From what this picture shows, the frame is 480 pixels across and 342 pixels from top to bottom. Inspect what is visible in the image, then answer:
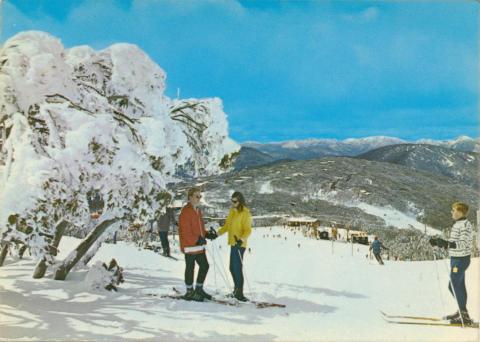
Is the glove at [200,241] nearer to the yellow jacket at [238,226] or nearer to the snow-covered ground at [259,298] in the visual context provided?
the yellow jacket at [238,226]

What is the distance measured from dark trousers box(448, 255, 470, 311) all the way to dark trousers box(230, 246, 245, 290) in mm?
2257

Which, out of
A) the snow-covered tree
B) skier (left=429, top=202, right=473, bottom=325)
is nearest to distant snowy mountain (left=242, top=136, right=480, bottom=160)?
the snow-covered tree

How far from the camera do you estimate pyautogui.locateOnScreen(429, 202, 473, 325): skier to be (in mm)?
5090

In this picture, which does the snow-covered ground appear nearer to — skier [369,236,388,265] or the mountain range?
skier [369,236,388,265]

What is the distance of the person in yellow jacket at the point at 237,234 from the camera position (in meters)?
5.46

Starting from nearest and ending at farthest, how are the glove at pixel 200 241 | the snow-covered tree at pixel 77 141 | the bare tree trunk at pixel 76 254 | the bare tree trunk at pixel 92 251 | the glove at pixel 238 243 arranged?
the snow-covered tree at pixel 77 141 < the glove at pixel 200 241 < the glove at pixel 238 243 < the bare tree trunk at pixel 76 254 < the bare tree trunk at pixel 92 251

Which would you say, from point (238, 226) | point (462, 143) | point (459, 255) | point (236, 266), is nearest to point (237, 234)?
point (238, 226)

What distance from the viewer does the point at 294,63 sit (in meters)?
6.13

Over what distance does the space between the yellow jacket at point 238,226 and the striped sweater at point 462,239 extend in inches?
85.7

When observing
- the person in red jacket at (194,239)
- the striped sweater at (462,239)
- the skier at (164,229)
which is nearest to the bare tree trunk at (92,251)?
the skier at (164,229)

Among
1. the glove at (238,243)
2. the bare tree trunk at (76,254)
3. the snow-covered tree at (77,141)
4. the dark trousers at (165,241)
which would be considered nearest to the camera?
the snow-covered tree at (77,141)

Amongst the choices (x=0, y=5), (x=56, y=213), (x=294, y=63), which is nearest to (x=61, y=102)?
(x=56, y=213)

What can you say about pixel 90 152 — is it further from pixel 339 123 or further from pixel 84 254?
pixel 339 123

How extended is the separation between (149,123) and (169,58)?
3.38 feet
